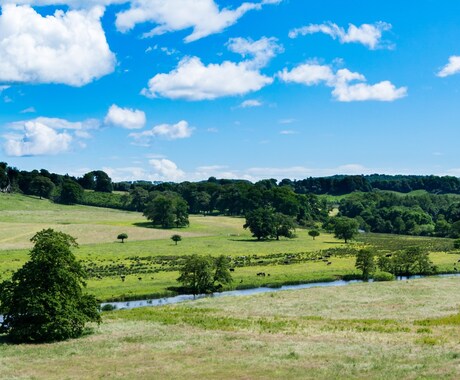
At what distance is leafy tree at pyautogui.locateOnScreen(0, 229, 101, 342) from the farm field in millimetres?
23925

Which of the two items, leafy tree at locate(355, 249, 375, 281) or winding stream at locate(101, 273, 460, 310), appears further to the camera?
leafy tree at locate(355, 249, 375, 281)

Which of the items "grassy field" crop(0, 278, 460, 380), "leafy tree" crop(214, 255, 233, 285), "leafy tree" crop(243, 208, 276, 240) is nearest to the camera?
"grassy field" crop(0, 278, 460, 380)

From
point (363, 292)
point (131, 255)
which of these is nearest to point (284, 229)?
point (131, 255)

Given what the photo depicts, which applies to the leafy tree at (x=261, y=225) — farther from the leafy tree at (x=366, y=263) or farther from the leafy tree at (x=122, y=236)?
the leafy tree at (x=366, y=263)

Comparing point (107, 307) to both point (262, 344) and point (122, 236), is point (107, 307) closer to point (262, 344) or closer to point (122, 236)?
point (262, 344)

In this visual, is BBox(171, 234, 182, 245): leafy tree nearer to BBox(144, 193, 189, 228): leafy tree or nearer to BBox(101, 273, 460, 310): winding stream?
BBox(144, 193, 189, 228): leafy tree

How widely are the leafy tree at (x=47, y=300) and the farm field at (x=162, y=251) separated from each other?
23.9 metres

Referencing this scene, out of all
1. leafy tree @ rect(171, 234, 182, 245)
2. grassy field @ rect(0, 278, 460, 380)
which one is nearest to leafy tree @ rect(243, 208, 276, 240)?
leafy tree @ rect(171, 234, 182, 245)

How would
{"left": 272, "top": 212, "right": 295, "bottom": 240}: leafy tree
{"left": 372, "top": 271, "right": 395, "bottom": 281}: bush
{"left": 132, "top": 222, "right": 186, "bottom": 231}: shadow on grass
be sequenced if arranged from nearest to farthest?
{"left": 372, "top": 271, "right": 395, "bottom": 281}: bush → {"left": 272, "top": 212, "right": 295, "bottom": 240}: leafy tree → {"left": 132, "top": 222, "right": 186, "bottom": 231}: shadow on grass

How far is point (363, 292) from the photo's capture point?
75500 millimetres

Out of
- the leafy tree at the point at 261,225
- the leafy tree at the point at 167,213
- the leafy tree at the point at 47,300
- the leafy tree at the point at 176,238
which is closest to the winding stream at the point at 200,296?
the leafy tree at the point at 47,300

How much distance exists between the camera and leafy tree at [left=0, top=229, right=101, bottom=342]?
150 feet

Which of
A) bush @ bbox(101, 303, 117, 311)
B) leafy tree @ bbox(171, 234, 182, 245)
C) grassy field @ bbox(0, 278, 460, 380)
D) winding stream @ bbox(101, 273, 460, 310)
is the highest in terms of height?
leafy tree @ bbox(171, 234, 182, 245)

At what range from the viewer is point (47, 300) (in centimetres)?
4597
